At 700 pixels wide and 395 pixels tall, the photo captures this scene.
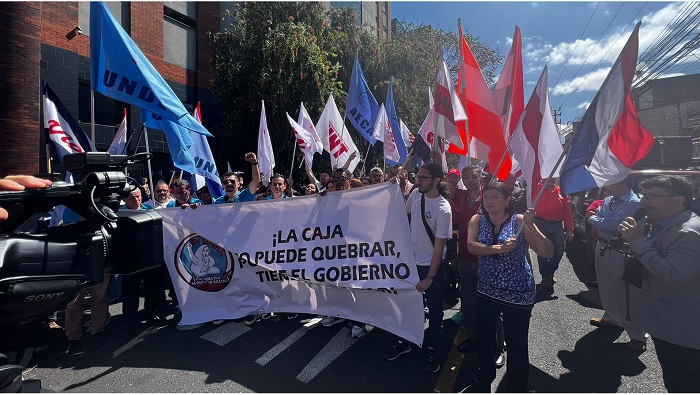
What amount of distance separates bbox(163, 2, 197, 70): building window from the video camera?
45.9ft

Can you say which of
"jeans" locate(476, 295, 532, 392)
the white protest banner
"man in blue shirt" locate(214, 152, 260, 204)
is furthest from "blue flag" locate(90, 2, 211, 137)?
"jeans" locate(476, 295, 532, 392)

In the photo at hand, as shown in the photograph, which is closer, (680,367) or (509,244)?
(680,367)

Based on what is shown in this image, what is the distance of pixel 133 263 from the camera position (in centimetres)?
182

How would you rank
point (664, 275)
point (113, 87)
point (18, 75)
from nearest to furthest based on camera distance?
point (664, 275) < point (113, 87) < point (18, 75)

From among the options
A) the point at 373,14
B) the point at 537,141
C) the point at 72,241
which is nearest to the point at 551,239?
the point at 537,141

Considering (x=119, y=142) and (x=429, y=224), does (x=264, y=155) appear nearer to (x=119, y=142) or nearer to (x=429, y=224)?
(x=119, y=142)

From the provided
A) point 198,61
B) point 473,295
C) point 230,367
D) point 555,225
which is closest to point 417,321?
point 473,295

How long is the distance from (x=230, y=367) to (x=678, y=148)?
13.3 m

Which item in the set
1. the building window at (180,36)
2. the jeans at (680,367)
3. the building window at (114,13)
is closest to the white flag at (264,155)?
the jeans at (680,367)

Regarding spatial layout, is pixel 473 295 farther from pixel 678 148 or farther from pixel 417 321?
pixel 678 148

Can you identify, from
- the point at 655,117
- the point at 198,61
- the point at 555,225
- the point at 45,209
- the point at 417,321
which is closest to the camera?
the point at 45,209

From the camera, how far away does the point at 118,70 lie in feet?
14.5

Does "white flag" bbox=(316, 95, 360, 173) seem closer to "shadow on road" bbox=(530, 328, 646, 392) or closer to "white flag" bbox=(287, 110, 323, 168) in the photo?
"white flag" bbox=(287, 110, 323, 168)

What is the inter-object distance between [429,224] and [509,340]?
1.21 metres
